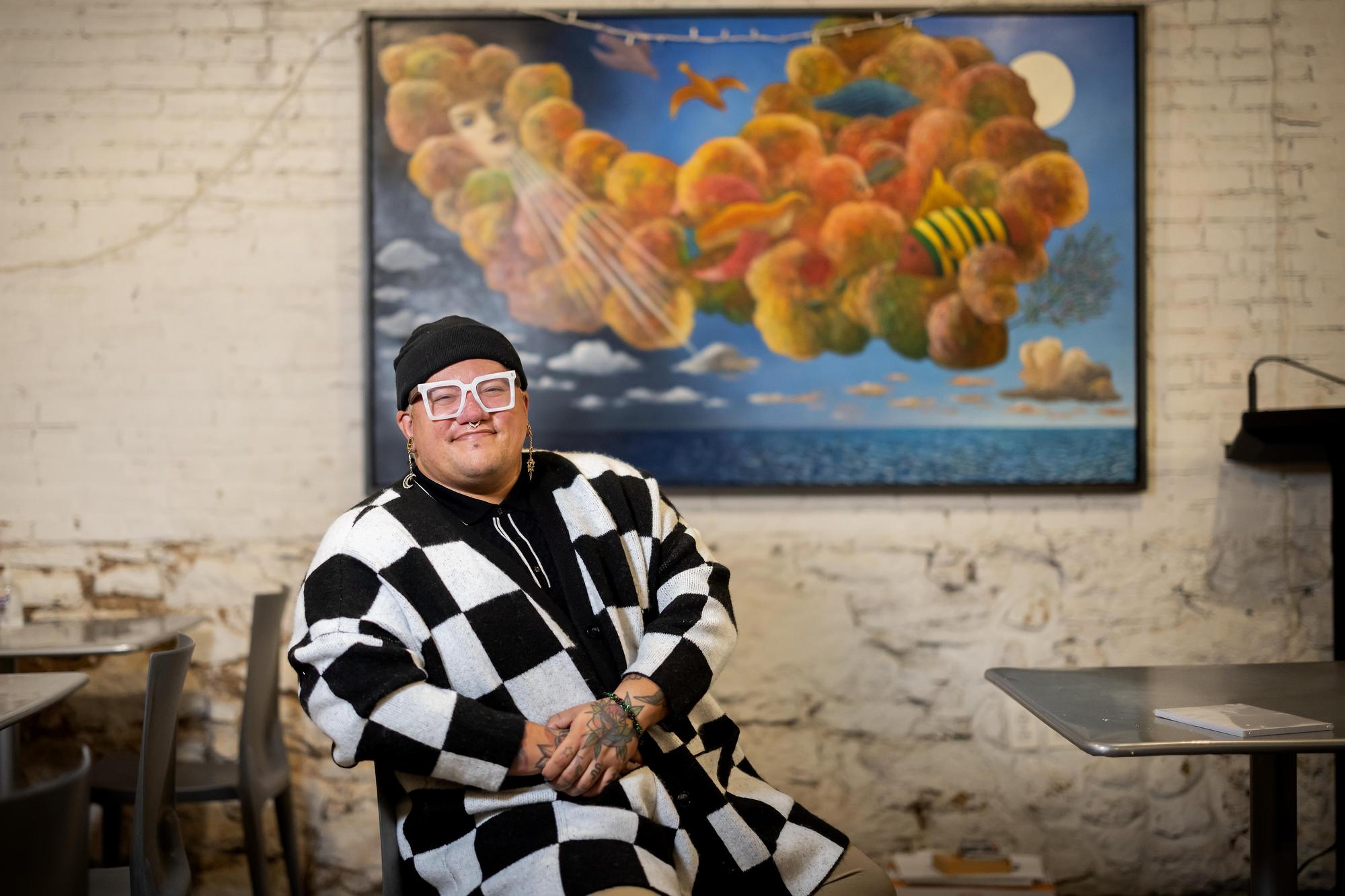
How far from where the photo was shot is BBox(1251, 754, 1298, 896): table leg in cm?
192

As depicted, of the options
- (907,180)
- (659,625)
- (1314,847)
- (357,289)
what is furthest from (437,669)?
(1314,847)

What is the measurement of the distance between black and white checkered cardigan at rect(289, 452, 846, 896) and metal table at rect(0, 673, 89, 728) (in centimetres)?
60

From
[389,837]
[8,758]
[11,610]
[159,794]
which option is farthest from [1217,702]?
[11,610]

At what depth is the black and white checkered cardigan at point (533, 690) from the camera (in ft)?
5.60

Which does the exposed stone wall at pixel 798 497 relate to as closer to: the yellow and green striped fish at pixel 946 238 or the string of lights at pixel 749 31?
the yellow and green striped fish at pixel 946 238

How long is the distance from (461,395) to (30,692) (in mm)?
1114

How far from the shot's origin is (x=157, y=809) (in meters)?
2.03

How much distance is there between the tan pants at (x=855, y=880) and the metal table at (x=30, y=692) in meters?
1.48

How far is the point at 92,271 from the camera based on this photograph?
3.17m

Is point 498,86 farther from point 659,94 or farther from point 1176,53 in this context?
point 1176,53

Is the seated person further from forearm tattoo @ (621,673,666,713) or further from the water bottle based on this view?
the water bottle

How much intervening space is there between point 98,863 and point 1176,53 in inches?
154

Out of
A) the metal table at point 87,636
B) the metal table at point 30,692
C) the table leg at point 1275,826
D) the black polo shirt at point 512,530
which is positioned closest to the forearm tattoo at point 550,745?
the black polo shirt at point 512,530

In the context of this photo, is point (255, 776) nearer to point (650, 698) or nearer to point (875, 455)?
point (650, 698)
